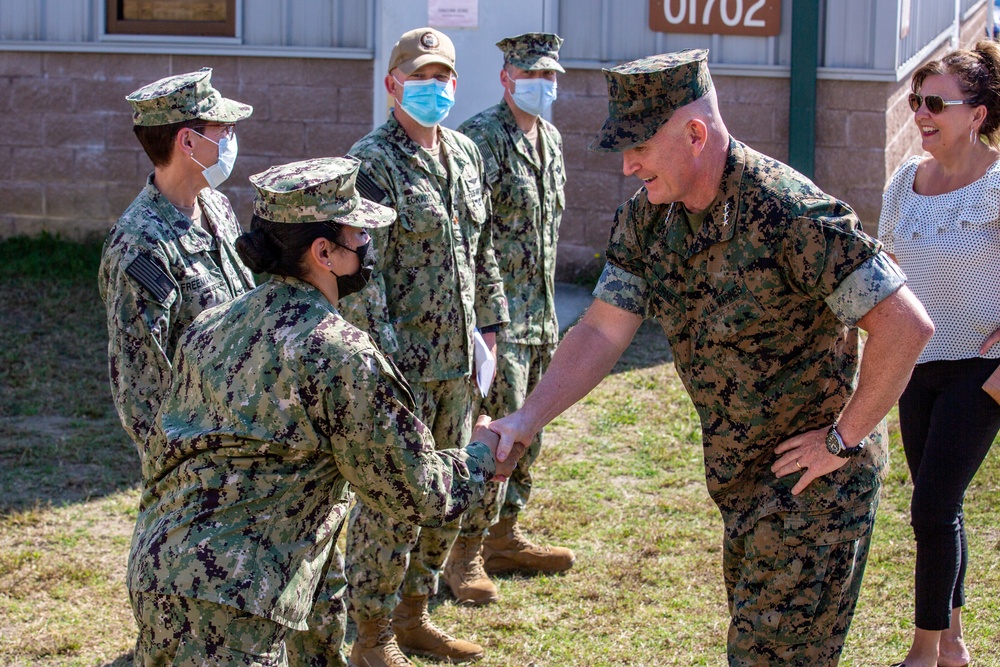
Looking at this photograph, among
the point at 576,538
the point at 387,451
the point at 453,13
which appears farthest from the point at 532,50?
the point at 453,13

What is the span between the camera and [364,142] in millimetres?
4746

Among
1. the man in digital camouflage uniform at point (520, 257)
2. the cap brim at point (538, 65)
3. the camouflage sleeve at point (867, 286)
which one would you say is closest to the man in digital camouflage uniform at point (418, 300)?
the man in digital camouflage uniform at point (520, 257)

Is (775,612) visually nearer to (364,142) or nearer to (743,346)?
(743,346)

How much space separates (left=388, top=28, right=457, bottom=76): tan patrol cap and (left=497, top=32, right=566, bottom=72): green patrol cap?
0.82 metres

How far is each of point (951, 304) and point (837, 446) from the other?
4.42ft

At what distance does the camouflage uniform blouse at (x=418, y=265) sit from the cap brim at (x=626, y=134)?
1.41 meters

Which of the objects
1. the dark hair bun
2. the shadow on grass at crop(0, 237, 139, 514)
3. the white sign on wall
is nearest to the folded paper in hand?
the dark hair bun

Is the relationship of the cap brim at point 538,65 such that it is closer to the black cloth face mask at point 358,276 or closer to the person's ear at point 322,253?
the black cloth face mask at point 358,276

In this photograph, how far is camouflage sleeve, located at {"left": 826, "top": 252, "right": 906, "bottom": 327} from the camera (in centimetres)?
308

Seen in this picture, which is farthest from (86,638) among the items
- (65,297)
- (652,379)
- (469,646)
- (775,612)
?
(65,297)

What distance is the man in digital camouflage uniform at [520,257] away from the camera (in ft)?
17.9

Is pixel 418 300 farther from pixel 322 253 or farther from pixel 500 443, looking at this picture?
pixel 322 253

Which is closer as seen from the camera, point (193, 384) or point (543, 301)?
point (193, 384)

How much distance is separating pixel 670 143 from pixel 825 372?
30.6 inches
